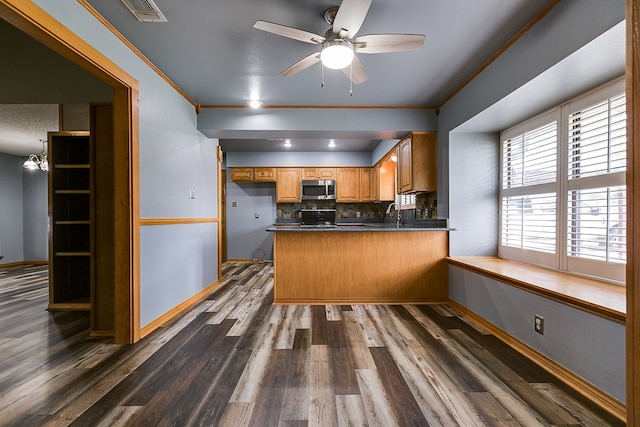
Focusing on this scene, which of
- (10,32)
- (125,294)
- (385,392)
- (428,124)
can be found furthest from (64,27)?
(428,124)

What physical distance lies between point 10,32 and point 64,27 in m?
0.82

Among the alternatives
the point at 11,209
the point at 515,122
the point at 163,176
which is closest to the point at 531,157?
the point at 515,122

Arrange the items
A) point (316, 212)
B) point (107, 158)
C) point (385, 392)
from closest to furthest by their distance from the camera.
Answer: point (385, 392), point (107, 158), point (316, 212)

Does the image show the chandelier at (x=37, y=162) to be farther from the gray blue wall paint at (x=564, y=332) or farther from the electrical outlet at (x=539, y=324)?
the electrical outlet at (x=539, y=324)

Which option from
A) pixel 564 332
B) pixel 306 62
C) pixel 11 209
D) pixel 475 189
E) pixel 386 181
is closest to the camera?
pixel 564 332

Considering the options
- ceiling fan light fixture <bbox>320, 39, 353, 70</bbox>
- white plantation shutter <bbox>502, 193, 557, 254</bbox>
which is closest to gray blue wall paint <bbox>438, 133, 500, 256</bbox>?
white plantation shutter <bbox>502, 193, 557, 254</bbox>

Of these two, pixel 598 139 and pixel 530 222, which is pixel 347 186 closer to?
pixel 530 222

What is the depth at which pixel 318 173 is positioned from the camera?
6004mm

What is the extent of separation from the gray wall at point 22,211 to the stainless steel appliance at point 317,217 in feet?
18.0

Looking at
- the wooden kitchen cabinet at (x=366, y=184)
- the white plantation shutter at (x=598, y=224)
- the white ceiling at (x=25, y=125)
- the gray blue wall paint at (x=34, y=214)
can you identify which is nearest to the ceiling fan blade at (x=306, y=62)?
Result: the white plantation shutter at (x=598, y=224)

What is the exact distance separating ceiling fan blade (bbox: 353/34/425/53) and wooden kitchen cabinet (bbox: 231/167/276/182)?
14.3 ft

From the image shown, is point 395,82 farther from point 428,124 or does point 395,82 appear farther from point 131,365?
point 131,365

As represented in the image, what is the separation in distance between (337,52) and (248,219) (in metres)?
4.96

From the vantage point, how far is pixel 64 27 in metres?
1.62
